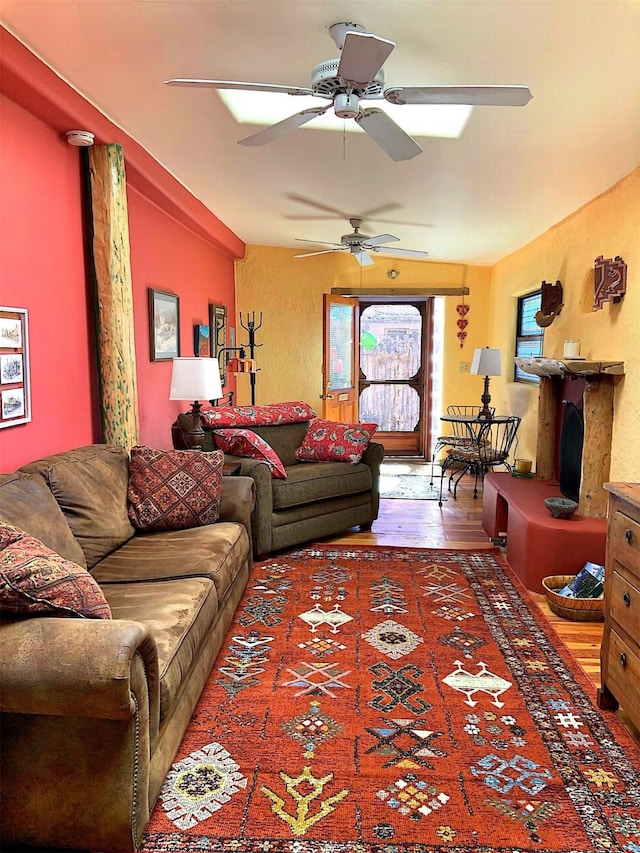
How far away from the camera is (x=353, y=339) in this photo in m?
7.33

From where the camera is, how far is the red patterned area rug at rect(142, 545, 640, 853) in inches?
68.1

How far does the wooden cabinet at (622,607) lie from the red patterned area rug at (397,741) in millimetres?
161

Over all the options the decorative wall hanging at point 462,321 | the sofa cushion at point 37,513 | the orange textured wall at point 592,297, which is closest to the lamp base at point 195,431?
the sofa cushion at point 37,513

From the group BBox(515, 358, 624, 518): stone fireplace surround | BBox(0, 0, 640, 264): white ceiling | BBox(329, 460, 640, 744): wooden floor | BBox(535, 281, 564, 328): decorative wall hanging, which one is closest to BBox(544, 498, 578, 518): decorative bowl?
BBox(515, 358, 624, 518): stone fireplace surround

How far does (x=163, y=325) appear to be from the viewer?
14.6ft

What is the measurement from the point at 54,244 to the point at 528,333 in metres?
4.15

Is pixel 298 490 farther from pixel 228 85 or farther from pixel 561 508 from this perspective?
pixel 228 85

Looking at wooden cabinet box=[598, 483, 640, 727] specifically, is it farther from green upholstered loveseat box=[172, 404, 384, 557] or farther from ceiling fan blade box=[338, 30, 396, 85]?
green upholstered loveseat box=[172, 404, 384, 557]

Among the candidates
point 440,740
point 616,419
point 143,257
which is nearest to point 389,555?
point 616,419

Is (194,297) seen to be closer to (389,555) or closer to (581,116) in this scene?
(389,555)

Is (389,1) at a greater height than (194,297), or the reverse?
(389,1)

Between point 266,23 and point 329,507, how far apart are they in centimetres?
289

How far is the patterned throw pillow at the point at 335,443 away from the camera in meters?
4.49

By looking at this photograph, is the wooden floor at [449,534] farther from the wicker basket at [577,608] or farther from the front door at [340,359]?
the front door at [340,359]
